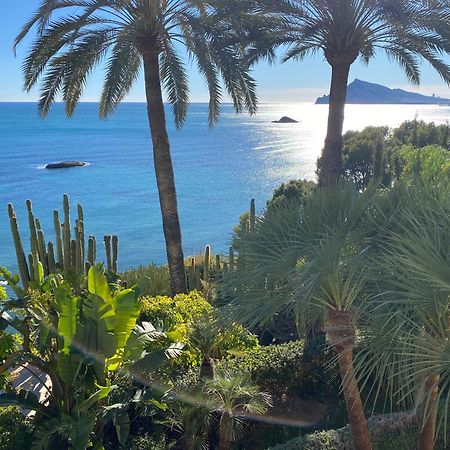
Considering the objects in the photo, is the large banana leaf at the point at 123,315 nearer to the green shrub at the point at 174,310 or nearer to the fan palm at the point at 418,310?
the green shrub at the point at 174,310

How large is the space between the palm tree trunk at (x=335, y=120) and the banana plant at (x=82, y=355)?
643 centimetres

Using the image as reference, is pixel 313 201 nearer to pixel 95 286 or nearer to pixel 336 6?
pixel 95 286

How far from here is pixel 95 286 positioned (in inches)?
262

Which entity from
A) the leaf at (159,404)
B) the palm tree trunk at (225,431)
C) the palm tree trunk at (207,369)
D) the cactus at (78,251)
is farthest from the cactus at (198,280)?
the palm tree trunk at (225,431)

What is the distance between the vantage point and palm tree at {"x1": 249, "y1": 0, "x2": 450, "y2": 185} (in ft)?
35.8

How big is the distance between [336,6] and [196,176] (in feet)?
194

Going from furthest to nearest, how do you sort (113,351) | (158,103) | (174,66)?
1. (174,66)
2. (158,103)
3. (113,351)

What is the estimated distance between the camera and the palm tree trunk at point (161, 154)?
449 inches

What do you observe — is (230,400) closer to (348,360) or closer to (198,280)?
(348,360)

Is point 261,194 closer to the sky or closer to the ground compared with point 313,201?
closer to the ground

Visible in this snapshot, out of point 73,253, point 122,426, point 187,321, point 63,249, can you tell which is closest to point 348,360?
point 122,426

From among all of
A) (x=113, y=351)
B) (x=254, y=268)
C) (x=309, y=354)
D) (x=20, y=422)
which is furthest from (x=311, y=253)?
(x=20, y=422)

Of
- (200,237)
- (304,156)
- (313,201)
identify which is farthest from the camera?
(304,156)

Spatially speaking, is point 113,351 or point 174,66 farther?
point 174,66
